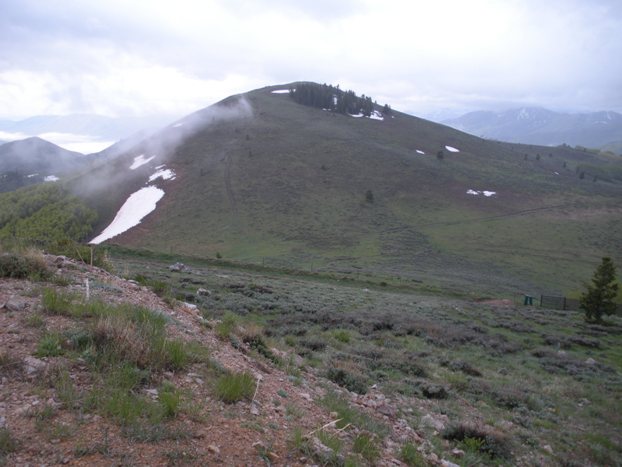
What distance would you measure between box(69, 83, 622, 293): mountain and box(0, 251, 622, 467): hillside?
25107 millimetres

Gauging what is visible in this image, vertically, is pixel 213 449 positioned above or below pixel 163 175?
below

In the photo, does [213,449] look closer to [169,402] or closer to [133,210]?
[169,402]

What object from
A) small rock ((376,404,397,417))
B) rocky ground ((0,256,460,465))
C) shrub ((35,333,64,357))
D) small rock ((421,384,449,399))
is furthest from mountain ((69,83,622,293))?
shrub ((35,333,64,357))

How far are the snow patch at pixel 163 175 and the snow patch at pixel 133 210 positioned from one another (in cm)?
357

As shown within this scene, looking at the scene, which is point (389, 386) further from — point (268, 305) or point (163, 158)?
point (163, 158)

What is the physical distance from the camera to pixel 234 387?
16.8 feet

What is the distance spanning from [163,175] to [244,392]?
7258 cm

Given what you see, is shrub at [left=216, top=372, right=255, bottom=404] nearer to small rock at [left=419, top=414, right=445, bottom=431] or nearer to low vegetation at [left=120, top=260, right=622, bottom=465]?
low vegetation at [left=120, top=260, right=622, bottom=465]

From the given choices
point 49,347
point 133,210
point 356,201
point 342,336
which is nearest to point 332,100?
point 356,201

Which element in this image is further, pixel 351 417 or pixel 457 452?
pixel 457 452

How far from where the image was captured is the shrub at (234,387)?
4.98 metres

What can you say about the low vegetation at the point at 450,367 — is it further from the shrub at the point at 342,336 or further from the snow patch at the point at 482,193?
the snow patch at the point at 482,193

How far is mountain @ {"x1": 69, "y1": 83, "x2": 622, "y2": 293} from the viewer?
48.4 m

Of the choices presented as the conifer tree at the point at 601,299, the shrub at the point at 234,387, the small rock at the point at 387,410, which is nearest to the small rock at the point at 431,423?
the small rock at the point at 387,410
